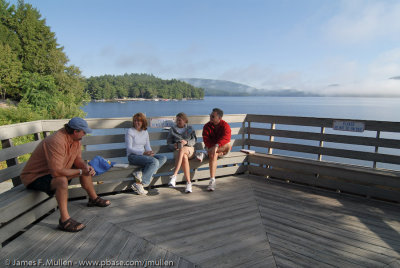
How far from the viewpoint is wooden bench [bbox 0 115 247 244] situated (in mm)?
2732

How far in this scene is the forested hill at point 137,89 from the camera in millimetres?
94250

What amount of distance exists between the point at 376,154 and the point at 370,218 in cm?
126

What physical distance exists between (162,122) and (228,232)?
7.83 ft

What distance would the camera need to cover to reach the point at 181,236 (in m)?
2.71

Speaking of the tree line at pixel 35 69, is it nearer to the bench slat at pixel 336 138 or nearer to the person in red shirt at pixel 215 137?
the person in red shirt at pixel 215 137

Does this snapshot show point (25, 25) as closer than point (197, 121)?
No

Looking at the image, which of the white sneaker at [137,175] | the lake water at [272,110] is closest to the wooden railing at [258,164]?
the white sneaker at [137,175]

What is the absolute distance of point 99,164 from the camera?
366 cm

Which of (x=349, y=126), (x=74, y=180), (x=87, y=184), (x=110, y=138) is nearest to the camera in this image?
(x=87, y=184)

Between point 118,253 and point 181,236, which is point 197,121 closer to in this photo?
point 181,236

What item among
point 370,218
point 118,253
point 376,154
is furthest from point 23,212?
point 376,154

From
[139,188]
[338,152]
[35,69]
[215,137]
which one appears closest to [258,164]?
[215,137]

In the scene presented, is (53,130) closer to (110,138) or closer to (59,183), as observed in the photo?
(110,138)

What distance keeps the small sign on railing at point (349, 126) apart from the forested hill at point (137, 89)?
321 feet
